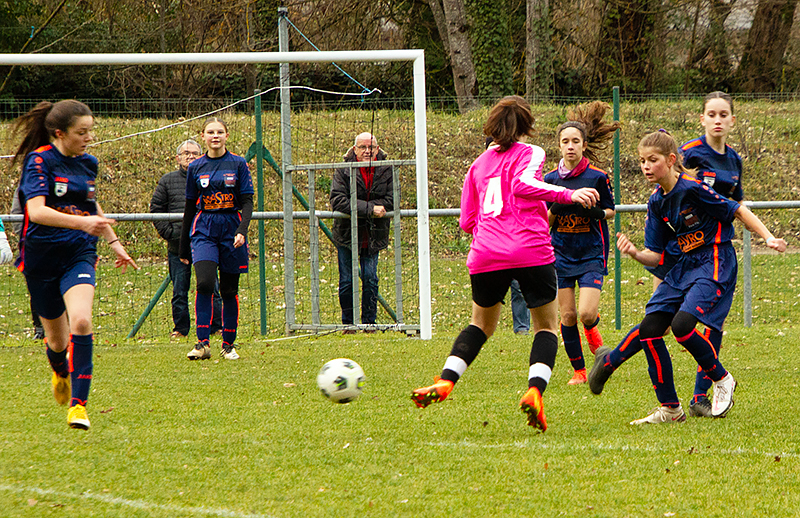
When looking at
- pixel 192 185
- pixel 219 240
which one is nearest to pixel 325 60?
pixel 192 185

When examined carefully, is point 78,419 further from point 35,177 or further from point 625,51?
point 625,51

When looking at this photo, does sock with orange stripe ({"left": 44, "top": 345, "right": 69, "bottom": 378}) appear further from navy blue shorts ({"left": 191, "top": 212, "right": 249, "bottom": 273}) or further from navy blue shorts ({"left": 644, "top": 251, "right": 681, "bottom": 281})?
navy blue shorts ({"left": 644, "top": 251, "right": 681, "bottom": 281})

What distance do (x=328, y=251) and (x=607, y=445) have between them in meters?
6.46

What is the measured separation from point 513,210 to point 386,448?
4.73ft

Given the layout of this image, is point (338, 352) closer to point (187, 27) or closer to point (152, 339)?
point (152, 339)

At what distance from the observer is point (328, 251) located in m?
10.7

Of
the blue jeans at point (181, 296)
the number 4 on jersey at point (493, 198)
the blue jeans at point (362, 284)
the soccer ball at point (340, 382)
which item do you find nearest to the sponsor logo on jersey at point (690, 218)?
the number 4 on jersey at point (493, 198)

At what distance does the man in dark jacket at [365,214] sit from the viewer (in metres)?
9.62

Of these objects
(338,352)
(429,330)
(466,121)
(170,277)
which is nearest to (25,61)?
(170,277)

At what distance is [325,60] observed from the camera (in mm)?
8734

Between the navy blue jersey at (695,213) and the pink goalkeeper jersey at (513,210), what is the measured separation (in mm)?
894

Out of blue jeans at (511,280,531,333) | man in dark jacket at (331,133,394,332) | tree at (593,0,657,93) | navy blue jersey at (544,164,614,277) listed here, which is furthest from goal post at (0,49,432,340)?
tree at (593,0,657,93)

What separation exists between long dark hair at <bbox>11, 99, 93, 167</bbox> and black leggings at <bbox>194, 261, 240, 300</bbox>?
245 cm

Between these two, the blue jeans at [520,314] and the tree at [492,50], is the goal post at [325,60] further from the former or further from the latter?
the tree at [492,50]
